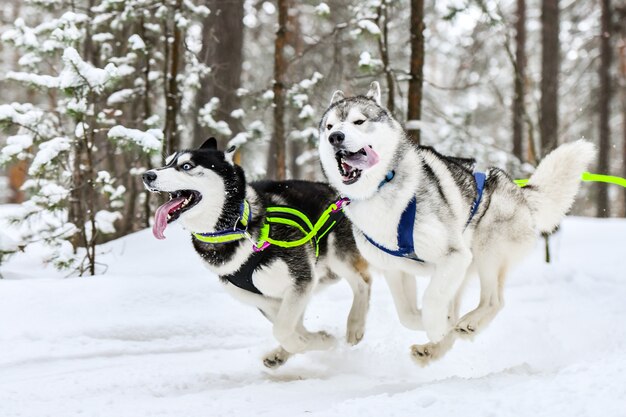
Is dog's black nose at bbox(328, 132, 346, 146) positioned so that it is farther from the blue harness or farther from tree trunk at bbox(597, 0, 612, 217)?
tree trunk at bbox(597, 0, 612, 217)

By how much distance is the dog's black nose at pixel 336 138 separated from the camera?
10.4 ft

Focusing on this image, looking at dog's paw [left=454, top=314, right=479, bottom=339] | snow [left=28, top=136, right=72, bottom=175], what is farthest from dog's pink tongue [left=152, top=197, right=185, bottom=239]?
snow [left=28, top=136, right=72, bottom=175]

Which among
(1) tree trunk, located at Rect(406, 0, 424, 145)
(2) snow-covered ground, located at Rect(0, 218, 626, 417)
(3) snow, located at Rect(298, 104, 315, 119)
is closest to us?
(2) snow-covered ground, located at Rect(0, 218, 626, 417)

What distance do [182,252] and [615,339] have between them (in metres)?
4.38

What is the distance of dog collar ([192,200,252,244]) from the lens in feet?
13.0

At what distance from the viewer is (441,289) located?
11.3ft

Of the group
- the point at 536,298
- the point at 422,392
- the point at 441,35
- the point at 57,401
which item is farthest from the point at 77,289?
the point at 441,35

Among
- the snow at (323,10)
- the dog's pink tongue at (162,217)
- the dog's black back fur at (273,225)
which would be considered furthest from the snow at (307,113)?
the dog's pink tongue at (162,217)

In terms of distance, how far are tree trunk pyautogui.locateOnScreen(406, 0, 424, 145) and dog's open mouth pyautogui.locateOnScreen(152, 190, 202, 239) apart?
3.38 meters

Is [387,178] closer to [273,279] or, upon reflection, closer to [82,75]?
[273,279]

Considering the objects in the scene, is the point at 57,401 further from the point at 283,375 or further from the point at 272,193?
the point at 272,193

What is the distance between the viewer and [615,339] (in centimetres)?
459

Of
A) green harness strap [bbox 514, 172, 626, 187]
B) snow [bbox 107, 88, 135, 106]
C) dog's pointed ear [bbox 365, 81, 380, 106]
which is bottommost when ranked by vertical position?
green harness strap [bbox 514, 172, 626, 187]

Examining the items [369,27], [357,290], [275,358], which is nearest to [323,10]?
[369,27]
